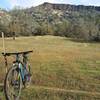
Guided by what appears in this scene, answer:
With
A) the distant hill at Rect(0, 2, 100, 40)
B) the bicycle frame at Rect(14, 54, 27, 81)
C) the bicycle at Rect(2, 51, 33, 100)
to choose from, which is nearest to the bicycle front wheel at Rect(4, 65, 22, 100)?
the bicycle at Rect(2, 51, 33, 100)

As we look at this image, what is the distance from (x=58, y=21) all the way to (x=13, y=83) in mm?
81453

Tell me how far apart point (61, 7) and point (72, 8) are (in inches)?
171

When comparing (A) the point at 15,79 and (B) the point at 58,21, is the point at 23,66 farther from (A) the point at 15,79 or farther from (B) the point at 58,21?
(B) the point at 58,21

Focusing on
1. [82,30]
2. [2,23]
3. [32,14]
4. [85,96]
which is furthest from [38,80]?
[32,14]

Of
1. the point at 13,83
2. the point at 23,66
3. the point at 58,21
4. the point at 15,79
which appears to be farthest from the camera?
the point at 58,21

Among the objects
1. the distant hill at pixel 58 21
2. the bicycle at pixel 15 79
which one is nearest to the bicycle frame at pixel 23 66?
the bicycle at pixel 15 79

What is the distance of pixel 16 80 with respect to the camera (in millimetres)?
6875

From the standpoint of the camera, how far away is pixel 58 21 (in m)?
87.9

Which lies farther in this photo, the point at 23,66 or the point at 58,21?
the point at 58,21

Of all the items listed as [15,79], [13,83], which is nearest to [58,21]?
[15,79]

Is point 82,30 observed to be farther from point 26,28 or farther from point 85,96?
point 85,96

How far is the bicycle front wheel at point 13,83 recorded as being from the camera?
21.2 feet

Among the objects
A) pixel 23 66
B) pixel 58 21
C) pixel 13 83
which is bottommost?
pixel 58 21

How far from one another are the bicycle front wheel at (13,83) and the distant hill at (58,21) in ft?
208
